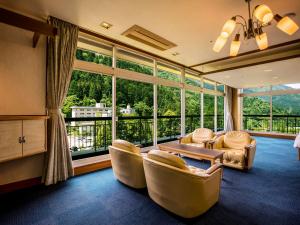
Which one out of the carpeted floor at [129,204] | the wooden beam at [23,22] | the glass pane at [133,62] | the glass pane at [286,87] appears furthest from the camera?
the glass pane at [286,87]

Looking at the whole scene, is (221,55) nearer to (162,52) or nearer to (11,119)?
(162,52)

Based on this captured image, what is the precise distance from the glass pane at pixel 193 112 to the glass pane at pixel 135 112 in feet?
6.17

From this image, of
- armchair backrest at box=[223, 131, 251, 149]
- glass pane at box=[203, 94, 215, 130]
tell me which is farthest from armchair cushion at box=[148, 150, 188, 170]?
glass pane at box=[203, 94, 215, 130]

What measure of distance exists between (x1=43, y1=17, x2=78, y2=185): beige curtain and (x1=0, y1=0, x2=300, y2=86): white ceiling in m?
0.34

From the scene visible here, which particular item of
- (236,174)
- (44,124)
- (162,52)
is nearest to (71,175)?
(44,124)

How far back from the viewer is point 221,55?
436 centimetres

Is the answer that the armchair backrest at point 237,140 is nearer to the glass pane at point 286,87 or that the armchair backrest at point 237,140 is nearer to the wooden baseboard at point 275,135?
the wooden baseboard at point 275,135

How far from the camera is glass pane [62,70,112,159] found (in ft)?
12.7

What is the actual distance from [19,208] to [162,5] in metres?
3.39

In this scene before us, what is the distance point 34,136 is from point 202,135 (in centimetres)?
372

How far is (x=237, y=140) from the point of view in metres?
3.88

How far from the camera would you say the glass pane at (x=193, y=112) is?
663 cm

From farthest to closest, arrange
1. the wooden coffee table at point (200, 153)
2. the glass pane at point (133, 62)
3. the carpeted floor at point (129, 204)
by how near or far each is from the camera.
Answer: the glass pane at point (133, 62), the wooden coffee table at point (200, 153), the carpeted floor at point (129, 204)

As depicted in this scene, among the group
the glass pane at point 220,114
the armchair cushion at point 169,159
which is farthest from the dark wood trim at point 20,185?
the glass pane at point 220,114
